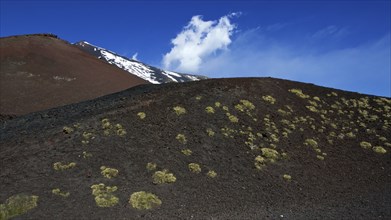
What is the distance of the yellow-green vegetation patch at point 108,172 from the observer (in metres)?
19.7

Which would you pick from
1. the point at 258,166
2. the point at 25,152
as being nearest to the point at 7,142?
the point at 25,152

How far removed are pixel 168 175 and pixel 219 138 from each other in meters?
5.51

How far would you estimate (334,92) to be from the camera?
35.7 m

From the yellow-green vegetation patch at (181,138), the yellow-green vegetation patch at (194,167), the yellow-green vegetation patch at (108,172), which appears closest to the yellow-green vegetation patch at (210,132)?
the yellow-green vegetation patch at (181,138)

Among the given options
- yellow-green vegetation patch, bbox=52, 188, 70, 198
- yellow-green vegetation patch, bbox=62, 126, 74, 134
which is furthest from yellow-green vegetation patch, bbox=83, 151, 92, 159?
yellow-green vegetation patch, bbox=52, 188, 70, 198

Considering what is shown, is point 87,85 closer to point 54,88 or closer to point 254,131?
point 54,88

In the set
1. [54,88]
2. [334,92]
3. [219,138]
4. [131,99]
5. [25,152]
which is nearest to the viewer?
[25,152]

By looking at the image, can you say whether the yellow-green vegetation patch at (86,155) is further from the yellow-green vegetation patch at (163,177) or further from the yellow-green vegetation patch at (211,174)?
the yellow-green vegetation patch at (211,174)

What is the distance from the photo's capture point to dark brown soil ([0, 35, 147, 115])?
139 ft

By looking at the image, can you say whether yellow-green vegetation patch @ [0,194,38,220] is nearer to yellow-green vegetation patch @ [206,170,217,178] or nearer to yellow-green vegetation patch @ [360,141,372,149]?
yellow-green vegetation patch @ [206,170,217,178]

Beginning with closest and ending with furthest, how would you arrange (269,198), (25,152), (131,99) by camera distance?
(269,198) < (25,152) < (131,99)

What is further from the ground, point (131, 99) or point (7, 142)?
point (131, 99)

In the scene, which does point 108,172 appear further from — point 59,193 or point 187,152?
point 187,152

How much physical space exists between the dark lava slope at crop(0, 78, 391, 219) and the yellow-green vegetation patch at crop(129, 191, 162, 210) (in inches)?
5.4
